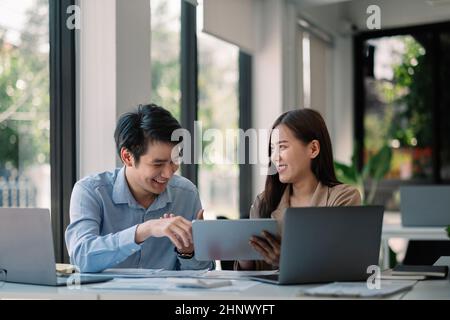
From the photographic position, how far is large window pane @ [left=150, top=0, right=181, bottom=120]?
484 centimetres

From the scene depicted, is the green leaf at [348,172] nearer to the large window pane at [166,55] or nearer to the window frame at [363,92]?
the window frame at [363,92]

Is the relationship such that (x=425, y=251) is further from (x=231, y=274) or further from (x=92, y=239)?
(x=92, y=239)

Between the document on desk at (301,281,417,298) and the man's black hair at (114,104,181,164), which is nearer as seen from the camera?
the document on desk at (301,281,417,298)

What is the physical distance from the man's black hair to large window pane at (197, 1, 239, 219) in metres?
2.46

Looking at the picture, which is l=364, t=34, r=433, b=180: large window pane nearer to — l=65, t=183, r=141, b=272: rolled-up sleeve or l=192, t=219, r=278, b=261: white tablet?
l=65, t=183, r=141, b=272: rolled-up sleeve

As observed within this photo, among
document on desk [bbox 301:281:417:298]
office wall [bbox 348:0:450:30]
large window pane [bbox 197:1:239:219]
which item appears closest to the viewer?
document on desk [bbox 301:281:417:298]

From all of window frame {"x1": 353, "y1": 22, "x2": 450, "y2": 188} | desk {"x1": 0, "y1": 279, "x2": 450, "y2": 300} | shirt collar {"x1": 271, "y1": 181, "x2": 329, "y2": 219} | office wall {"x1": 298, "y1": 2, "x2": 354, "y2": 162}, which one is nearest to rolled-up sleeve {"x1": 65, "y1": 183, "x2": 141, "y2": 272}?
desk {"x1": 0, "y1": 279, "x2": 450, "y2": 300}

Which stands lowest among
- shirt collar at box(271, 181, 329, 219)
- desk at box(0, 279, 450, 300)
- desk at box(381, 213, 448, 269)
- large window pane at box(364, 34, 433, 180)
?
desk at box(381, 213, 448, 269)

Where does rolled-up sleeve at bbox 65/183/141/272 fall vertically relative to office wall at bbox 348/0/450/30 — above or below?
below

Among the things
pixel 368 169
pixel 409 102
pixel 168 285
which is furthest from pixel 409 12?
pixel 168 285

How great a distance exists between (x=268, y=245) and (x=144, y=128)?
0.76 m

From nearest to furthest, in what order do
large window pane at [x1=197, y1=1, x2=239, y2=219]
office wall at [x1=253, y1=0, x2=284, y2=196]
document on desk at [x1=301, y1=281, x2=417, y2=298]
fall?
document on desk at [x1=301, y1=281, x2=417, y2=298] < large window pane at [x1=197, y1=1, x2=239, y2=219] < office wall at [x1=253, y1=0, x2=284, y2=196]

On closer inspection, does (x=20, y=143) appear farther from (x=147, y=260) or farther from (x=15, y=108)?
(x=147, y=260)
